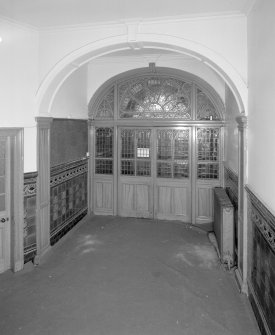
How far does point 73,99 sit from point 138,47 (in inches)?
74.3

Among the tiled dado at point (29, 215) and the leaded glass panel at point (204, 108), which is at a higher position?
the leaded glass panel at point (204, 108)

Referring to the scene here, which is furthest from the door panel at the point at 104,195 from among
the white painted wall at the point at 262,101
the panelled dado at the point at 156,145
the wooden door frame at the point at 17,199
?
the white painted wall at the point at 262,101

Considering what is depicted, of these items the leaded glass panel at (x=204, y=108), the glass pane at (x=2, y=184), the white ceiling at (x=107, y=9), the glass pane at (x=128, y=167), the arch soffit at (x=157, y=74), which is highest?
the white ceiling at (x=107, y=9)

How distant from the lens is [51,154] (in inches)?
185

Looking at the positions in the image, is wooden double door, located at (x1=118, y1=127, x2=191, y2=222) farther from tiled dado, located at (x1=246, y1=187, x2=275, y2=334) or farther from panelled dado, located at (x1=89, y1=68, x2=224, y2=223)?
tiled dado, located at (x1=246, y1=187, x2=275, y2=334)

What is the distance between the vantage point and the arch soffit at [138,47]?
11.9 feet

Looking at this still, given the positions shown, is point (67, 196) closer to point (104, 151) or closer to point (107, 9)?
point (104, 151)

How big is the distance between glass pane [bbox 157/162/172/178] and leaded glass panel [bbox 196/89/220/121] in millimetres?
1093

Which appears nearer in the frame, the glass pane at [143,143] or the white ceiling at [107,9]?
the white ceiling at [107,9]

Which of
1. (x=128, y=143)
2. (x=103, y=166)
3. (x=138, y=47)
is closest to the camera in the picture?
(x=138, y=47)

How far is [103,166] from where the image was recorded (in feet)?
21.3

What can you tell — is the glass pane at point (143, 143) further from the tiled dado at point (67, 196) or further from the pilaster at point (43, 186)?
the pilaster at point (43, 186)

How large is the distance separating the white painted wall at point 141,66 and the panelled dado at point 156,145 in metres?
0.11

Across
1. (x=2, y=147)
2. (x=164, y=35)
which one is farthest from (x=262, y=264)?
(x=2, y=147)
